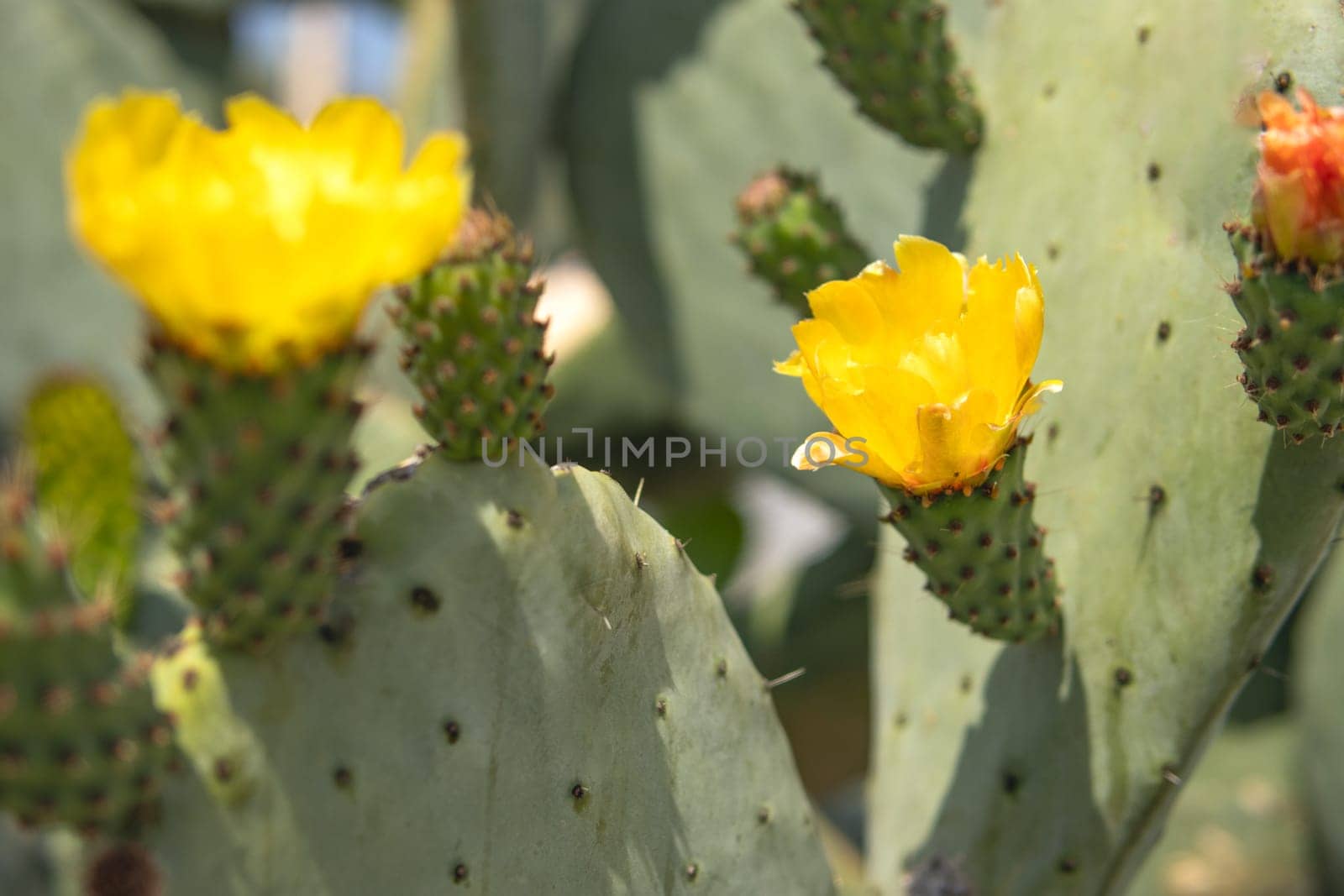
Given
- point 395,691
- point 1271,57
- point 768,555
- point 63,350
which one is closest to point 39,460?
point 63,350

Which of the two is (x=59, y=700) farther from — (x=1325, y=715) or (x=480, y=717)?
(x=1325, y=715)

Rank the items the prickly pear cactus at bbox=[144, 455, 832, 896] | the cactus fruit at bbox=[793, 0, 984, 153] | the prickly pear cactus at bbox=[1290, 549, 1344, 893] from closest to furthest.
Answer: the prickly pear cactus at bbox=[144, 455, 832, 896]
the cactus fruit at bbox=[793, 0, 984, 153]
the prickly pear cactus at bbox=[1290, 549, 1344, 893]

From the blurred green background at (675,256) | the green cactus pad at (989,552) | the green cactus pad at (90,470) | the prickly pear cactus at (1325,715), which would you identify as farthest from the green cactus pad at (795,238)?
the prickly pear cactus at (1325,715)

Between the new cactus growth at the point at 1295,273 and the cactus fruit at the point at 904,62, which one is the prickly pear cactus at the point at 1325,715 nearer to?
the cactus fruit at the point at 904,62

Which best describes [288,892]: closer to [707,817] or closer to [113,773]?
[113,773]

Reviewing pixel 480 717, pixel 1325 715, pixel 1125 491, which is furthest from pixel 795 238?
pixel 1325 715

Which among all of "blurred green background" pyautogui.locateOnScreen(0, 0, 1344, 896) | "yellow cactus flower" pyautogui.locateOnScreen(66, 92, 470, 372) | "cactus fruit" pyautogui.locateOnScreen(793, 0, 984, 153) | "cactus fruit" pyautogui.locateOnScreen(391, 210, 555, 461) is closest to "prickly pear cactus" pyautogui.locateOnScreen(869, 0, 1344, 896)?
"cactus fruit" pyautogui.locateOnScreen(793, 0, 984, 153)

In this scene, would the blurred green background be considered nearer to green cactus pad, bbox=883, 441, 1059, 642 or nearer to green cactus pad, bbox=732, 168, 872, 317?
green cactus pad, bbox=732, 168, 872, 317
